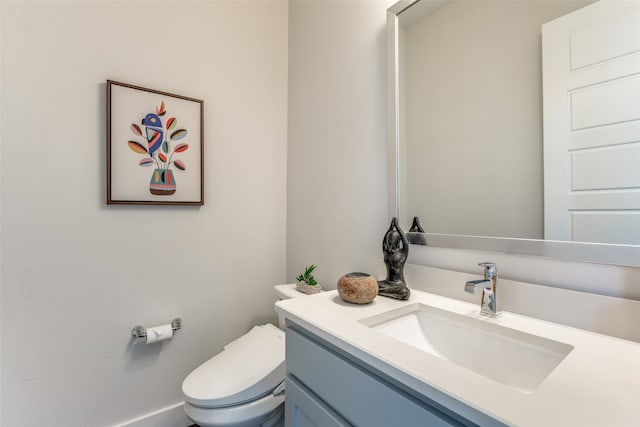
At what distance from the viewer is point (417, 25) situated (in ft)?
3.40

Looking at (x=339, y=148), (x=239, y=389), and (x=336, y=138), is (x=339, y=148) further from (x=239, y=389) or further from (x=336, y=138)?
(x=239, y=389)

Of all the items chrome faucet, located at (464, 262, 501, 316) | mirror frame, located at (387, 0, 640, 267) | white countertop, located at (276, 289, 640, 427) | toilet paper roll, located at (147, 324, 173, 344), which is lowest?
toilet paper roll, located at (147, 324, 173, 344)

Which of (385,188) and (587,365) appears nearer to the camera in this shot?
(587,365)

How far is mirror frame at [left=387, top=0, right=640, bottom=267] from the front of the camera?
0.64 m

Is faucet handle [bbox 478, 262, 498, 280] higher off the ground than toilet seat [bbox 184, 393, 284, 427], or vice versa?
faucet handle [bbox 478, 262, 498, 280]

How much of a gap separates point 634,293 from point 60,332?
5.97ft

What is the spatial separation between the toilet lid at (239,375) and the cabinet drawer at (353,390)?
334 mm

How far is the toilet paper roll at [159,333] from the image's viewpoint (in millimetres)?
1281

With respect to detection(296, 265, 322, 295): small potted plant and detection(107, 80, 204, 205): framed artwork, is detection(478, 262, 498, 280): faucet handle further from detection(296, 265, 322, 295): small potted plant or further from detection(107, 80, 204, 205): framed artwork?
detection(107, 80, 204, 205): framed artwork

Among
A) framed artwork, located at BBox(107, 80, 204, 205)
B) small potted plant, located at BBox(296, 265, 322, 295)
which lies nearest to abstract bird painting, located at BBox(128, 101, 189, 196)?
framed artwork, located at BBox(107, 80, 204, 205)

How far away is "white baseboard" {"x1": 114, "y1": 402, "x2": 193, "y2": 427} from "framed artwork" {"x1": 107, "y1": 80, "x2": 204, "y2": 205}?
98cm

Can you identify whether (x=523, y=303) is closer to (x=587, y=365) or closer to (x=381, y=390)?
(x=587, y=365)

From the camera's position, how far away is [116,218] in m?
1.28

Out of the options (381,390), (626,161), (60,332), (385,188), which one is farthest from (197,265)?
(626,161)
